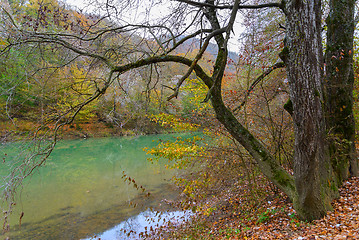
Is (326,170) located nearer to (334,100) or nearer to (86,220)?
(334,100)

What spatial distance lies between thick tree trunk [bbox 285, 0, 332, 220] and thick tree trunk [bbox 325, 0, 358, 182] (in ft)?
3.52

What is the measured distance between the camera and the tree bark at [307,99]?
2697 millimetres

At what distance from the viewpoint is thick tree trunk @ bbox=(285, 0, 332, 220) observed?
270 centimetres

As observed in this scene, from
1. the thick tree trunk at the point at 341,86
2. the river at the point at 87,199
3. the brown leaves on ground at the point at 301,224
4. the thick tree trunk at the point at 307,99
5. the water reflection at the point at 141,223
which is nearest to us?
the brown leaves on ground at the point at 301,224

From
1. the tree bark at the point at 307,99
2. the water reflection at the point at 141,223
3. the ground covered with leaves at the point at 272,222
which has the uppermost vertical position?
the tree bark at the point at 307,99

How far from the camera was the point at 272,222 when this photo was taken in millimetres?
3324

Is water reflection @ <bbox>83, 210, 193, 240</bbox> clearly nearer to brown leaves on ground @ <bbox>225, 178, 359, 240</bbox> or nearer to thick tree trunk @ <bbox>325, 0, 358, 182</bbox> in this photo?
brown leaves on ground @ <bbox>225, 178, 359, 240</bbox>

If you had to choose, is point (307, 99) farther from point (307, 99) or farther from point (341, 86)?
point (341, 86)

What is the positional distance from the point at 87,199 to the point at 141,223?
2450 millimetres

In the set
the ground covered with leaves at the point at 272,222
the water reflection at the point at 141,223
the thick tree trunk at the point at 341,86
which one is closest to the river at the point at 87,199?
the water reflection at the point at 141,223

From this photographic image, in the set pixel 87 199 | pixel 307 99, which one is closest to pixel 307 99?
pixel 307 99

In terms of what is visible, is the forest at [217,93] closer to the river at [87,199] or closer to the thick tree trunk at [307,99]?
the thick tree trunk at [307,99]

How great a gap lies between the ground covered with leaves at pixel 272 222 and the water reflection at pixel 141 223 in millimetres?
483

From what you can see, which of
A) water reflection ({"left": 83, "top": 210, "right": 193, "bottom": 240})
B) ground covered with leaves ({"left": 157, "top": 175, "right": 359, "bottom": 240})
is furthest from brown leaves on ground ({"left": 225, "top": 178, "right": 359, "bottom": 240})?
water reflection ({"left": 83, "top": 210, "right": 193, "bottom": 240})
